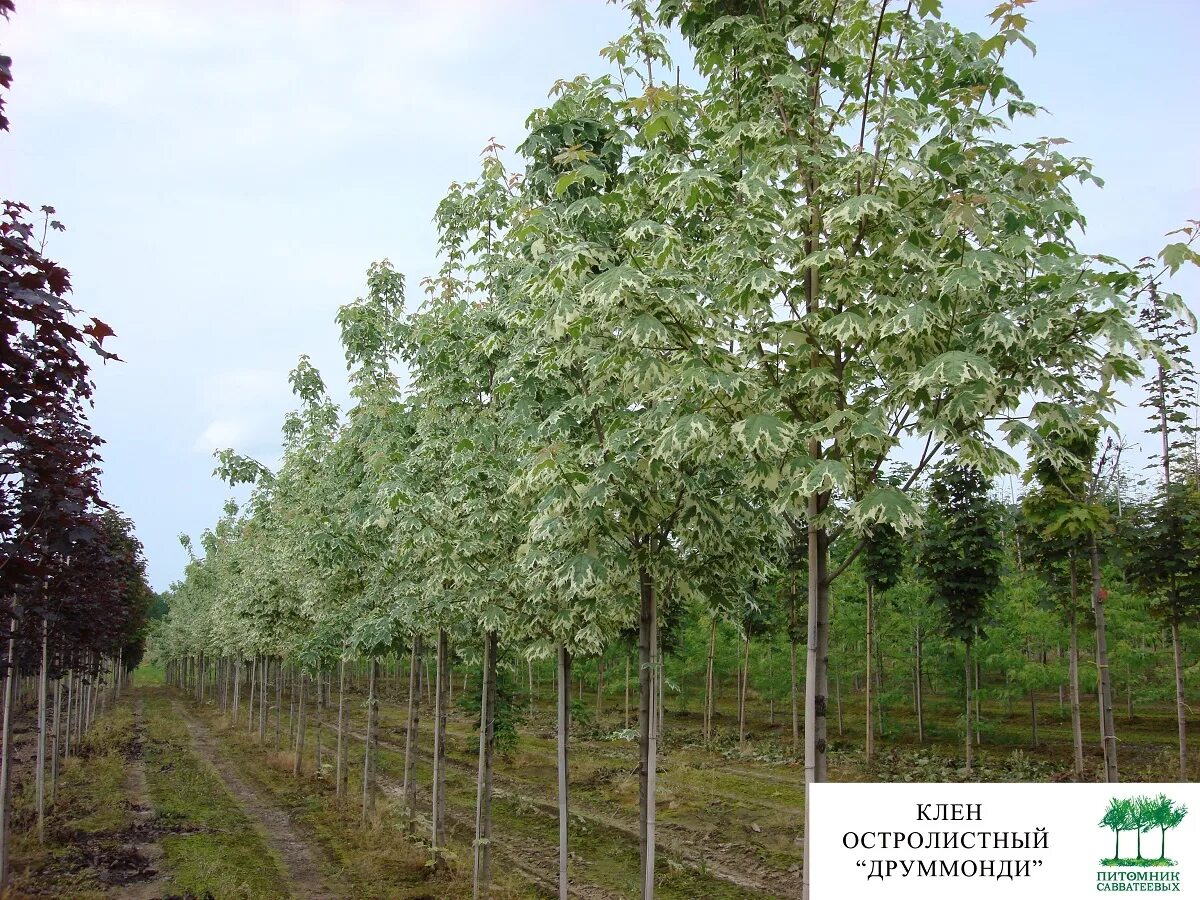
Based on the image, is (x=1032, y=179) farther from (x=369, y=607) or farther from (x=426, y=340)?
(x=369, y=607)

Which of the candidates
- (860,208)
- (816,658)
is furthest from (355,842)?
(860,208)

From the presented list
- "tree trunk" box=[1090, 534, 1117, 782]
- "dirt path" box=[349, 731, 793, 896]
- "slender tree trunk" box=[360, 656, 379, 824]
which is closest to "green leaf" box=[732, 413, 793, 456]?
"tree trunk" box=[1090, 534, 1117, 782]

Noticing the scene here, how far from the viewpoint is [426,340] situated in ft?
37.0

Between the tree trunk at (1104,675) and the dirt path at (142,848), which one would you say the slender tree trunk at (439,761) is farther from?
the tree trunk at (1104,675)

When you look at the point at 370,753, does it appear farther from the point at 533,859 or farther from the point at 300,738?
the point at 300,738

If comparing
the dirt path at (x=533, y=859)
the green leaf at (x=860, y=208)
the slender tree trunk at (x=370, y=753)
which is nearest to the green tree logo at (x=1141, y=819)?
the green leaf at (x=860, y=208)

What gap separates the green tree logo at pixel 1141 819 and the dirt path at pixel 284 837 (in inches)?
414

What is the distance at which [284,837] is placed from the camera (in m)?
15.8

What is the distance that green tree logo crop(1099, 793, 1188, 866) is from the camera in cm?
484

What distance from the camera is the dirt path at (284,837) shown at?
1248cm

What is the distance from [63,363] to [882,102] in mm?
5558

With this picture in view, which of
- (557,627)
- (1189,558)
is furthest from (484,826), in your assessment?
(1189,558)

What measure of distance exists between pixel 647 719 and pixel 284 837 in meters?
11.3

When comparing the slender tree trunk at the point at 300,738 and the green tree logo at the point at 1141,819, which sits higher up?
the green tree logo at the point at 1141,819
